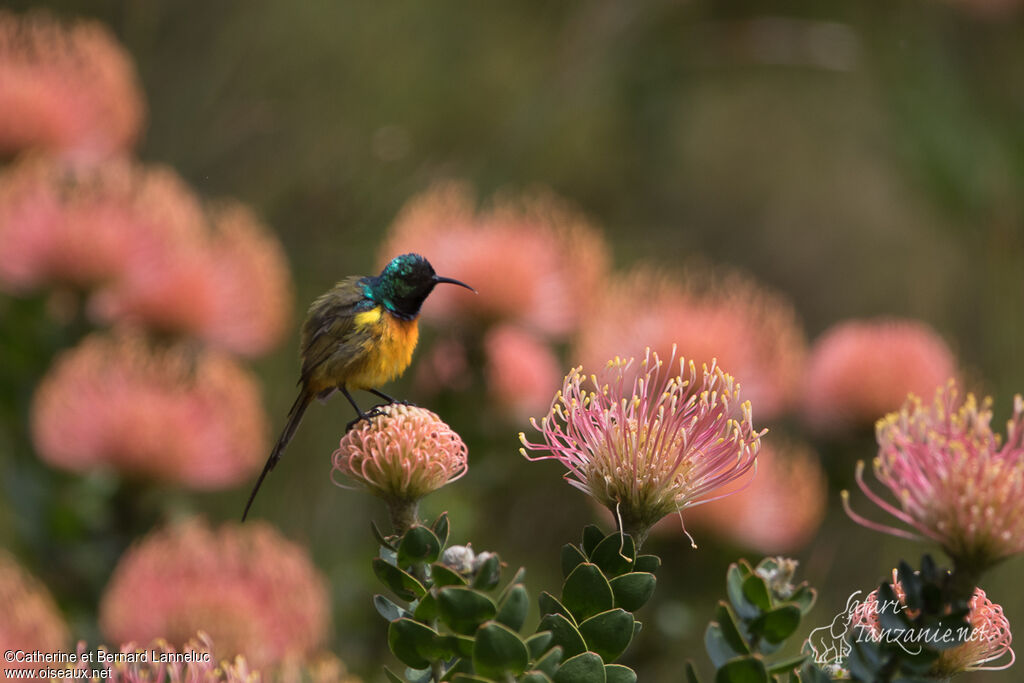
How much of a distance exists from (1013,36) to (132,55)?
3.23 meters

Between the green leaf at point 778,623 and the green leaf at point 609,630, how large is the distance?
0.08 m

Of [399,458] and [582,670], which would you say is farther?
[399,458]

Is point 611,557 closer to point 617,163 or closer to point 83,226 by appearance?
point 83,226

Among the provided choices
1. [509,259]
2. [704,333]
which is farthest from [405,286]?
[704,333]

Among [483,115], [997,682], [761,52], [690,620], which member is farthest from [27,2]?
[997,682]

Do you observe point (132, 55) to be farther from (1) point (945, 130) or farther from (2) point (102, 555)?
(1) point (945, 130)

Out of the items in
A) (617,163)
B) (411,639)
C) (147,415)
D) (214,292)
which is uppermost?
(411,639)

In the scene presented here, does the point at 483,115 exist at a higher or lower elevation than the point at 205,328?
higher

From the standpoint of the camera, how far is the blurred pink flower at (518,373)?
188cm

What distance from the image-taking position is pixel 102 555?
5.95 feet

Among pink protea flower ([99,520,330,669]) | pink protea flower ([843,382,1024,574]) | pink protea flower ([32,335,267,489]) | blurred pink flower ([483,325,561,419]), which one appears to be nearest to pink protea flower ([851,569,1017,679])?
pink protea flower ([843,382,1024,574])

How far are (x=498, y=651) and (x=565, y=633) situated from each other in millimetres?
82

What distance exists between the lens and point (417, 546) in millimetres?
708

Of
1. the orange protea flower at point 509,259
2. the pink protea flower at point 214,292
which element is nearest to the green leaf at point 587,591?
the orange protea flower at point 509,259
